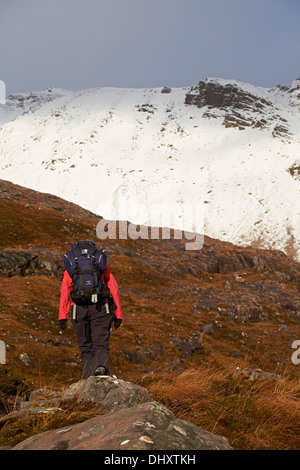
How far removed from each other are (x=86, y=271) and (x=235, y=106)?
16797cm

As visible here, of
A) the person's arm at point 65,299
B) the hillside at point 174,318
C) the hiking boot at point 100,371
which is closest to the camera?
the hillside at point 174,318

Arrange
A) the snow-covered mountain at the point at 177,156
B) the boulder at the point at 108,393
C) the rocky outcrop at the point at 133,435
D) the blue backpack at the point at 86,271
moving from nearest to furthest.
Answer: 1. the rocky outcrop at the point at 133,435
2. the boulder at the point at 108,393
3. the blue backpack at the point at 86,271
4. the snow-covered mountain at the point at 177,156

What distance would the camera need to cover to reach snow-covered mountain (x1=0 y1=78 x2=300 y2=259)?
96875 millimetres

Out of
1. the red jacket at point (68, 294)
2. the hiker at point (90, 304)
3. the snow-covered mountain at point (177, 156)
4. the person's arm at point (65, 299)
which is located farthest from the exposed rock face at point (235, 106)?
the person's arm at point (65, 299)

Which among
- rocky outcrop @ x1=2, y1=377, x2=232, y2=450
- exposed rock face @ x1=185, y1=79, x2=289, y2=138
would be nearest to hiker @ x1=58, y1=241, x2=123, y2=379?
rocky outcrop @ x1=2, y1=377, x2=232, y2=450

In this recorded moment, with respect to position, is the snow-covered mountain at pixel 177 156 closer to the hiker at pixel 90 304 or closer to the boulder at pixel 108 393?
the hiker at pixel 90 304

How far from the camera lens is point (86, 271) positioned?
27.3 feet

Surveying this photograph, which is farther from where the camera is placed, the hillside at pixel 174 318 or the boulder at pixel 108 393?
the hillside at pixel 174 318

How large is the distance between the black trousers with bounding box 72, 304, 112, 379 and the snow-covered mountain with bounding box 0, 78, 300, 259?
2967 inches

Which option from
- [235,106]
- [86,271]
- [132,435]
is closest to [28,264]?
[86,271]

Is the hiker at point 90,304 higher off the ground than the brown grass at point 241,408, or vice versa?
the hiker at point 90,304

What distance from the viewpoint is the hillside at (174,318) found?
678 centimetres

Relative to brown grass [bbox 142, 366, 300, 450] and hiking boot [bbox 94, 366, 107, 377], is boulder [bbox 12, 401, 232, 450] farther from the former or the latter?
hiking boot [bbox 94, 366, 107, 377]

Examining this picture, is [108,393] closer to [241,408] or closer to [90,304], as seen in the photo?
[241,408]
